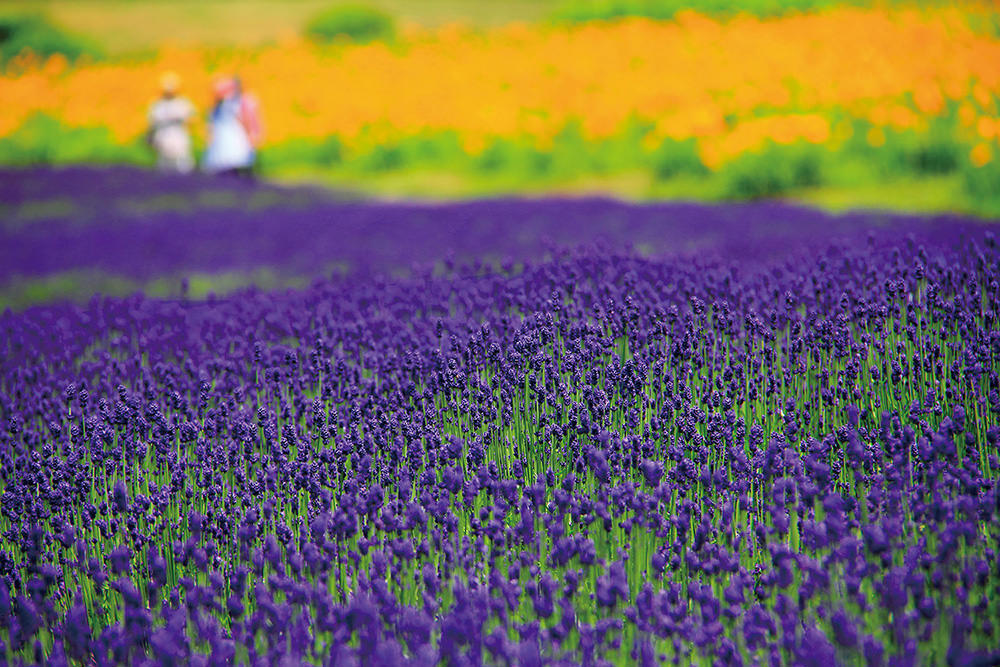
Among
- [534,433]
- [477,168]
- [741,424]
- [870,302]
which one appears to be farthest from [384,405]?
[477,168]

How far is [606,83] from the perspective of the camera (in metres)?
14.5

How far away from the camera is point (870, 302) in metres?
3.96

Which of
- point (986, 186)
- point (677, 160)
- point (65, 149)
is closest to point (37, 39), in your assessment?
point (65, 149)

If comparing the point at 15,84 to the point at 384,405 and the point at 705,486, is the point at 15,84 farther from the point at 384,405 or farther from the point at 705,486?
the point at 705,486

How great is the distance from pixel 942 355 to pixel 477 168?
416 inches

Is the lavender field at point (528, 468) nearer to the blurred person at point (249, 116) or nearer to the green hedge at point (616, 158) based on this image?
the green hedge at point (616, 158)

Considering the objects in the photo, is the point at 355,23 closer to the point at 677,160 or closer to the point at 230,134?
the point at 230,134

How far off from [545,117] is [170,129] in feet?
16.9

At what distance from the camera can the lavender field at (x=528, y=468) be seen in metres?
2.45

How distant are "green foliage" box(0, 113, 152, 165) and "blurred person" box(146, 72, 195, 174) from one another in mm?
1217

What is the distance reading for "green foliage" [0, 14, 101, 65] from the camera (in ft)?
82.2

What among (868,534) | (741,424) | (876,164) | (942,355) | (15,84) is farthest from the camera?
(15,84)

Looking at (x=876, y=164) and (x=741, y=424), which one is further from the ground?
(x=876, y=164)

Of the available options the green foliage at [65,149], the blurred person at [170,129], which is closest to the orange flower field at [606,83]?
the green foliage at [65,149]
